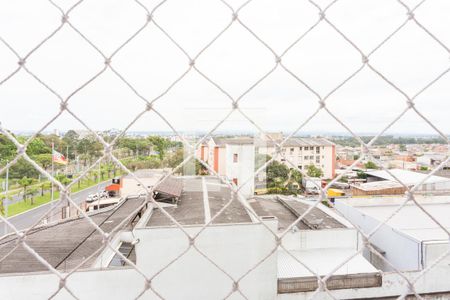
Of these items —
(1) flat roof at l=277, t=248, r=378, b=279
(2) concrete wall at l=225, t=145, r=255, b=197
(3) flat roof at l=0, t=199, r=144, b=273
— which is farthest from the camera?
(1) flat roof at l=277, t=248, r=378, b=279

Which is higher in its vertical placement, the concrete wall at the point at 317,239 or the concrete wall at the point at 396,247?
the concrete wall at the point at 317,239

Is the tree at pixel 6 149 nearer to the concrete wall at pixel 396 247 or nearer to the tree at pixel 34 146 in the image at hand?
the tree at pixel 34 146

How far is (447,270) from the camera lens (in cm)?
302

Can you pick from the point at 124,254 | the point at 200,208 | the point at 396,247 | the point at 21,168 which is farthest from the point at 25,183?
the point at 396,247

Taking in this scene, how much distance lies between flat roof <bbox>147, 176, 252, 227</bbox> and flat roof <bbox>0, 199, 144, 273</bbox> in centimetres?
36

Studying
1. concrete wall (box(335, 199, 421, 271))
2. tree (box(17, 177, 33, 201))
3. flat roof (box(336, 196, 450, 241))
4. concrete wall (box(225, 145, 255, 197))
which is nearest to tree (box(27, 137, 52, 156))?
concrete wall (box(225, 145, 255, 197))

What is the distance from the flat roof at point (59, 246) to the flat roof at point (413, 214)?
308cm

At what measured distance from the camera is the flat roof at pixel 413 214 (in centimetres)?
371

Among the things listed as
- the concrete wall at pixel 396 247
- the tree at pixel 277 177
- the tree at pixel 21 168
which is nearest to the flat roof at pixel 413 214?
the concrete wall at pixel 396 247

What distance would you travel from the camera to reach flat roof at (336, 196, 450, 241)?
3707mm

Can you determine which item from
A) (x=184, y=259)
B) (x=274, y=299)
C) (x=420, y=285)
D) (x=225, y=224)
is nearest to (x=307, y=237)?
(x=274, y=299)

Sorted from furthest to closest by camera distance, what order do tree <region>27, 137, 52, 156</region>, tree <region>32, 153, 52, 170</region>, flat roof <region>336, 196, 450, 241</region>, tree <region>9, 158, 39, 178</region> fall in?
1. flat roof <region>336, 196, 450, 241</region>
2. tree <region>9, 158, 39, 178</region>
3. tree <region>32, 153, 52, 170</region>
4. tree <region>27, 137, 52, 156</region>

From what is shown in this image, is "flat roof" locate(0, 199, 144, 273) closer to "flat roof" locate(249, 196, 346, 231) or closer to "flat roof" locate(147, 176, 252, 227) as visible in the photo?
"flat roof" locate(147, 176, 252, 227)

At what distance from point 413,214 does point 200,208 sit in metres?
3.25
